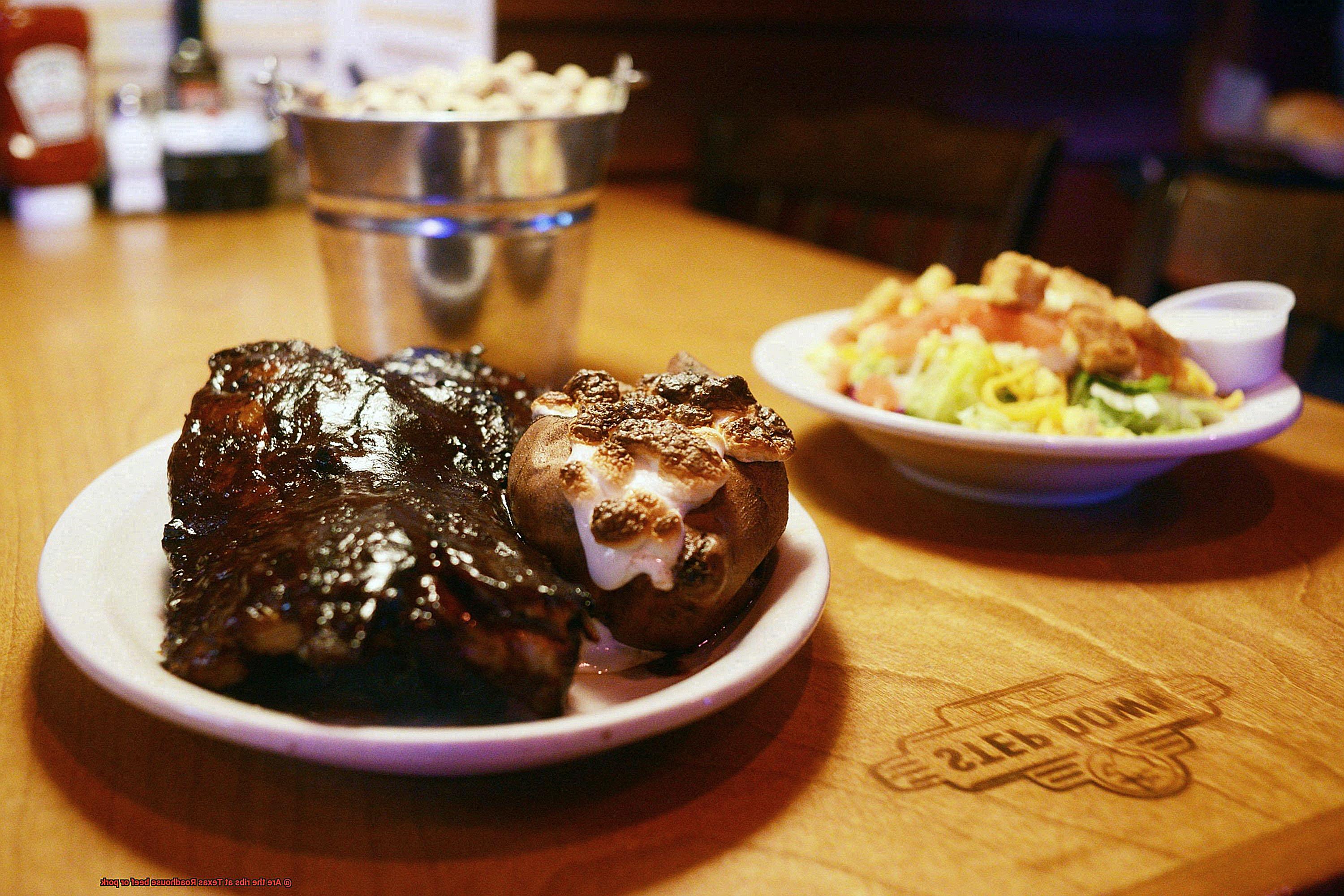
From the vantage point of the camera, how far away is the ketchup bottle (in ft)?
7.41

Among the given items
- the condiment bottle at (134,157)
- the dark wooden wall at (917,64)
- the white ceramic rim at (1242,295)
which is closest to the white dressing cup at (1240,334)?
the white ceramic rim at (1242,295)

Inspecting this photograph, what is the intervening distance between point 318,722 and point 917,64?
3.98m

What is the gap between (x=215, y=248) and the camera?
227 cm

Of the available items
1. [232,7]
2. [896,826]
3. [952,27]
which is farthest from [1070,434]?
[952,27]

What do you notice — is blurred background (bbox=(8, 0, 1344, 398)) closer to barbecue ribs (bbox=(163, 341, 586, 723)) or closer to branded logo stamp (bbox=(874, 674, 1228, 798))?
barbecue ribs (bbox=(163, 341, 586, 723))

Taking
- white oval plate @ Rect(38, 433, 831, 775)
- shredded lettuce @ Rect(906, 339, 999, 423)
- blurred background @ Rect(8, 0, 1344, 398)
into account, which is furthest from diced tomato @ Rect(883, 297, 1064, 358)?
blurred background @ Rect(8, 0, 1344, 398)

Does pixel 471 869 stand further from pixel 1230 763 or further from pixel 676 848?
pixel 1230 763

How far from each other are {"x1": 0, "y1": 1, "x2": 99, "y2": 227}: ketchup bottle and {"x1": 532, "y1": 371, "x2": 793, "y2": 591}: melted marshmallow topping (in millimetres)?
2072

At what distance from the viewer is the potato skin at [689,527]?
2.30 ft

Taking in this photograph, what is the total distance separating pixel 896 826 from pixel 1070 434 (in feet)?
1.82

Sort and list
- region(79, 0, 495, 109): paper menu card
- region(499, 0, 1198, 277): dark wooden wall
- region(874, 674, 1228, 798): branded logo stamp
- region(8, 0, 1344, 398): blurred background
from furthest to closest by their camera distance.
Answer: region(499, 0, 1198, 277): dark wooden wall
region(79, 0, 495, 109): paper menu card
region(8, 0, 1344, 398): blurred background
region(874, 674, 1228, 798): branded logo stamp

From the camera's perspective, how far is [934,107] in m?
4.08

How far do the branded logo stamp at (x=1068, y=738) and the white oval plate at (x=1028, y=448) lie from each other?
255mm

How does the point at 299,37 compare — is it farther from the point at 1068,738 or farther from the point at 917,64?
the point at 1068,738
